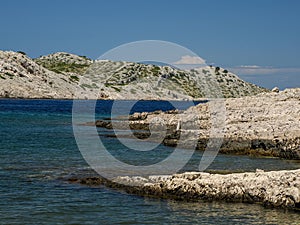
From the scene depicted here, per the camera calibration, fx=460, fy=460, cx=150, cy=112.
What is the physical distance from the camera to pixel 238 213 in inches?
791

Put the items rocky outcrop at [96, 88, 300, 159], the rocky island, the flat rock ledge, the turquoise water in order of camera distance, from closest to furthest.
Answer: the turquoise water, the flat rock ledge, the rocky island, rocky outcrop at [96, 88, 300, 159]

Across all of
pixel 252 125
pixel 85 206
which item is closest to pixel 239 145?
pixel 252 125

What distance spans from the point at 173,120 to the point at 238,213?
1522 inches

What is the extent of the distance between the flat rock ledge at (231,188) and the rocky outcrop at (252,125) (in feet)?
53.9

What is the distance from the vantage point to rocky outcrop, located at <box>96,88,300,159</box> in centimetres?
3934

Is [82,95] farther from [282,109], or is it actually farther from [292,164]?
[292,164]

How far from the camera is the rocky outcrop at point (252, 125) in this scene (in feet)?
129

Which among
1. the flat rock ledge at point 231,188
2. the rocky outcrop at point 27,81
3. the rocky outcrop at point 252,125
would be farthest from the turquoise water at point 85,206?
the rocky outcrop at point 27,81

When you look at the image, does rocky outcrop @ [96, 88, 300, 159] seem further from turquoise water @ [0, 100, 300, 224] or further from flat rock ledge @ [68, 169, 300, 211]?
flat rock ledge @ [68, 169, 300, 211]

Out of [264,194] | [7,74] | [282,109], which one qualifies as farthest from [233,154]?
[7,74]

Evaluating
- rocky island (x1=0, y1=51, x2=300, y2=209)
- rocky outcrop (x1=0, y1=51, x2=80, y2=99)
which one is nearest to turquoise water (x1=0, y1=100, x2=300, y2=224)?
rocky island (x1=0, y1=51, x2=300, y2=209)

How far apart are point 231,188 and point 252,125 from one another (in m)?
23.2

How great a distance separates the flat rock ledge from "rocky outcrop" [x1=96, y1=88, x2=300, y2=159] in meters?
16.4

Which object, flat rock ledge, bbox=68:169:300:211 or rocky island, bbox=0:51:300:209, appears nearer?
flat rock ledge, bbox=68:169:300:211
